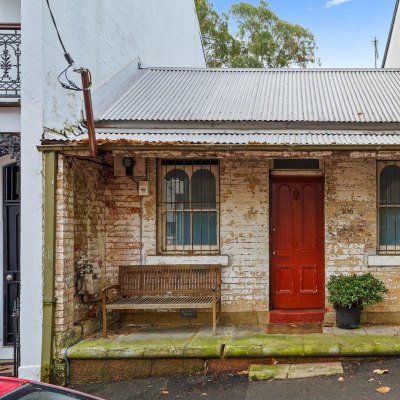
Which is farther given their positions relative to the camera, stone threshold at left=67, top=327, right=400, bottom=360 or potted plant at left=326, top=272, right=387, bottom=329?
potted plant at left=326, top=272, right=387, bottom=329

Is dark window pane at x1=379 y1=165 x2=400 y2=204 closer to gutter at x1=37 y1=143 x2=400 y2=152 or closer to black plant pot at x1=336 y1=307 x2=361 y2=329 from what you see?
gutter at x1=37 y1=143 x2=400 y2=152

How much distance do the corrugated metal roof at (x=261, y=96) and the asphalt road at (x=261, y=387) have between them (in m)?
3.95

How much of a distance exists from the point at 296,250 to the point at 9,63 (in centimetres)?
525

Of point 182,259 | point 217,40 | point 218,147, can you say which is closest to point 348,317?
point 182,259

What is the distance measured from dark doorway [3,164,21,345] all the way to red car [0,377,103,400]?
15.5 feet

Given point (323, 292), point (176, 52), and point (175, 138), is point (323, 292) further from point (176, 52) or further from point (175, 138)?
point (176, 52)

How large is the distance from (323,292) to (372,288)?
3.34 feet

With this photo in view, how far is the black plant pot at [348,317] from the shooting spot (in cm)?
750

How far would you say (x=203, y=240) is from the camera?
831cm

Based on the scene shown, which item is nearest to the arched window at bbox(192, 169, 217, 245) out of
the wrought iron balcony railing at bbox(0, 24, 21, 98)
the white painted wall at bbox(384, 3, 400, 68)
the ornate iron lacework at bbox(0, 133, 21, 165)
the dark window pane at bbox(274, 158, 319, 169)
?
the dark window pane at bbox(274, 158, 319, 169)

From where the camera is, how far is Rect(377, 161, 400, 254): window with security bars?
8102 millimetres

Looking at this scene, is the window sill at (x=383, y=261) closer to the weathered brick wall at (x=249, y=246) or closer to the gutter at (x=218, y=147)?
the weathered brick wall at (x=249, y=246)

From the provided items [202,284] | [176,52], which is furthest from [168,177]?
[176,52]

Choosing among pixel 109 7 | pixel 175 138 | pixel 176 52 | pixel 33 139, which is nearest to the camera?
pixel 33 139
